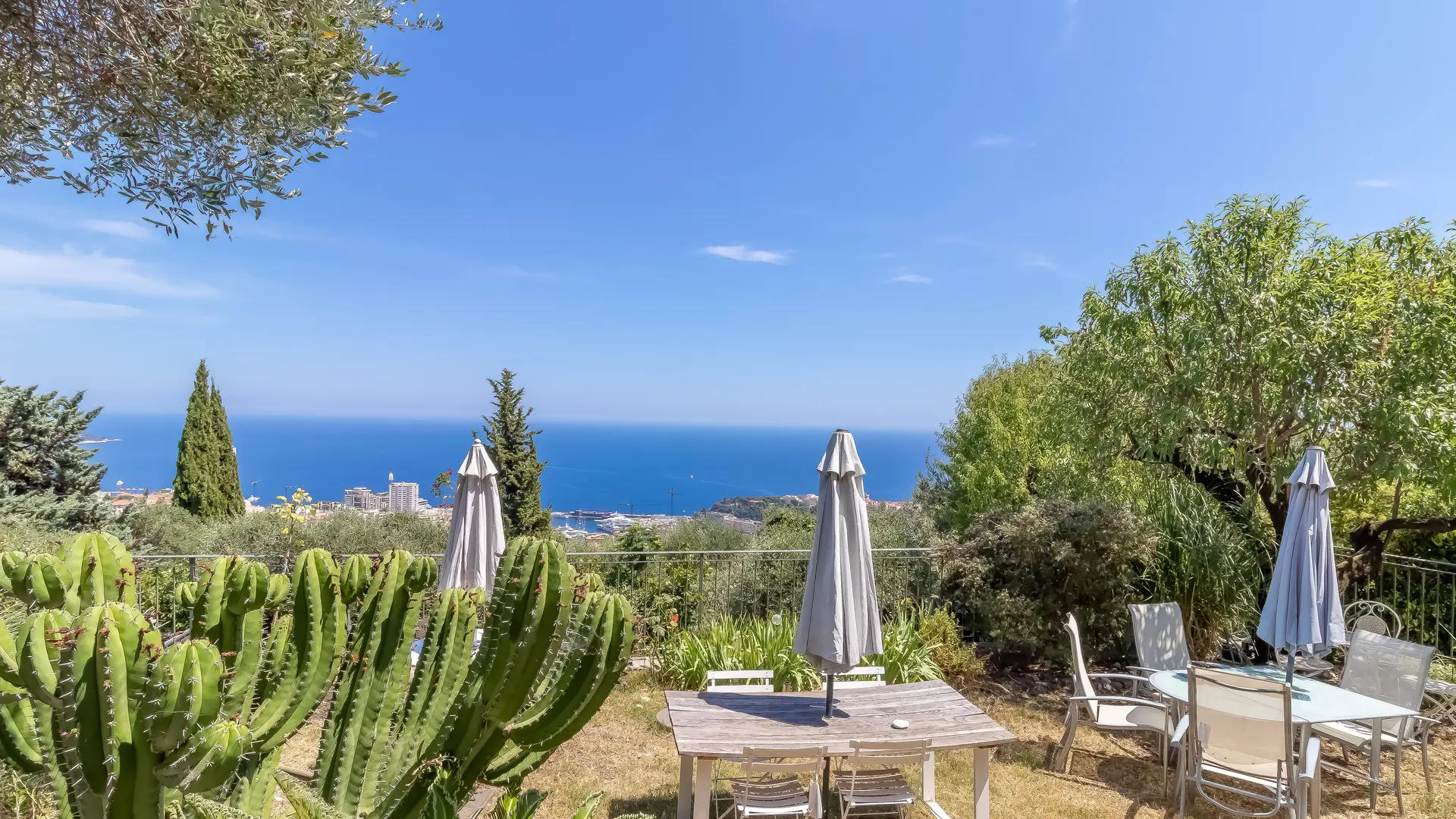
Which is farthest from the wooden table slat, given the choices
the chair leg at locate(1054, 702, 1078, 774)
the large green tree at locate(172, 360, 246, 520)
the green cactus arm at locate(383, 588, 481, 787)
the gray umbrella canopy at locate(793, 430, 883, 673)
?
the large green tree at locate(172, 360, 246, 520)

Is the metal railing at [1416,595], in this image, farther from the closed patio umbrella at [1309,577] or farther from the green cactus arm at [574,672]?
the green cactus arm at [574,672]

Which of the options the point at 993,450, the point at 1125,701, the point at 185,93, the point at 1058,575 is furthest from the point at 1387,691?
the point at 993,450

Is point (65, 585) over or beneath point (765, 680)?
over

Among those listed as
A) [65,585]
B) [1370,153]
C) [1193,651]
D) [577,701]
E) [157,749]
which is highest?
[1370,153]

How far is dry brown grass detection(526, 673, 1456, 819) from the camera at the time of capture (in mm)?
5090

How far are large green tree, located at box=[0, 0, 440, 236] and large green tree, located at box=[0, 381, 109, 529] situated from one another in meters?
8.94

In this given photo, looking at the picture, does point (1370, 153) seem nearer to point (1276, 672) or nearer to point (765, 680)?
point (1276, 672)

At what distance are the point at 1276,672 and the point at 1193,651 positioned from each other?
189 centimetres

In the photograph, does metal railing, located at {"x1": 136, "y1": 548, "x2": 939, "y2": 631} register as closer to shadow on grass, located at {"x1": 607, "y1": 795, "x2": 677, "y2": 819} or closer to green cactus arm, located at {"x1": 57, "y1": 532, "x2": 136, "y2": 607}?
shadow on grass, located at {"x1": 607, "y1": 795, "x2": 677, "y2": 819}

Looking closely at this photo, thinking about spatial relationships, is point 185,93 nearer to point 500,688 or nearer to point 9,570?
point 9,570

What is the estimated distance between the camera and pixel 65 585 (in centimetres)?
245

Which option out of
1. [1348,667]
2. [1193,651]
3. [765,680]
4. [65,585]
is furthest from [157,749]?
[1193,651]

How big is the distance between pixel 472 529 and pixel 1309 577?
6781 millimetres

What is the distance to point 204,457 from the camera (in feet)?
54.3
